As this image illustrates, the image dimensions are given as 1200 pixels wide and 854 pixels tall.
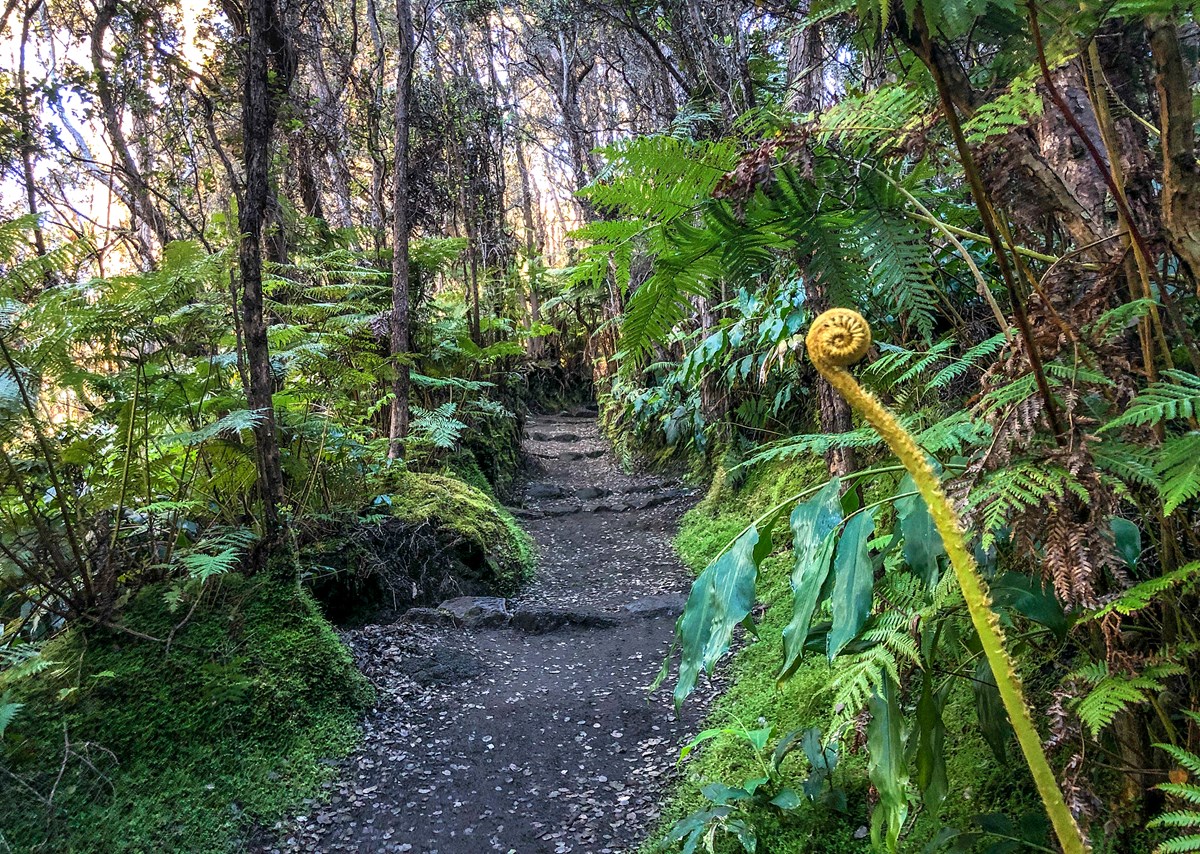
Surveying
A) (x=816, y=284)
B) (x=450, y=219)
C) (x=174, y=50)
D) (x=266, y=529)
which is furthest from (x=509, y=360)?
(x=816, y=284)

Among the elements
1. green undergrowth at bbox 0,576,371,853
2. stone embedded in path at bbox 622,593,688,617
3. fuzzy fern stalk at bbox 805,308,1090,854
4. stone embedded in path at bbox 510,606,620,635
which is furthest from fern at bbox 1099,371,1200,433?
stone embedded in path at bbox 510,606,620,635

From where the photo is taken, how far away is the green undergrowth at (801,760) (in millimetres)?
1593

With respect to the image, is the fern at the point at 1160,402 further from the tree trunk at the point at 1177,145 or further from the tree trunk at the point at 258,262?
the tree trunk at the point at 258,262

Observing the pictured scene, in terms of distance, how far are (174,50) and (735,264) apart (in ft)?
21.5

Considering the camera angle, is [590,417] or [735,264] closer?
[735,264]

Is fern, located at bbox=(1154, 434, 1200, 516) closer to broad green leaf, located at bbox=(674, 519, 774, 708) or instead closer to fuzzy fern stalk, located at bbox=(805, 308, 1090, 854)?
fuzzy fern stalk, located at bbox=(805, 308, 1090, 854)

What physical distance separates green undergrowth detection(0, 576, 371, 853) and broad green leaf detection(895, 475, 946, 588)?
2.49 metres

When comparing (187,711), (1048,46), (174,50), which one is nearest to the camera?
(1048,46)

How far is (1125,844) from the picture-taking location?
1218 mm

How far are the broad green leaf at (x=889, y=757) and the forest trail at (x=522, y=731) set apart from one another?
0.37 m

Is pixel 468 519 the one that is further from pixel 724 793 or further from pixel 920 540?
pixel 920 540

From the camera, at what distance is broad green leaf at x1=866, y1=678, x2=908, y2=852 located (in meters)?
1.16

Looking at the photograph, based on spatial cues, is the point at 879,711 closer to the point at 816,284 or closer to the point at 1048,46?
the point at 816,284

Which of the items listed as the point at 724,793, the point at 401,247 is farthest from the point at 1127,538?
the point at 401,247
